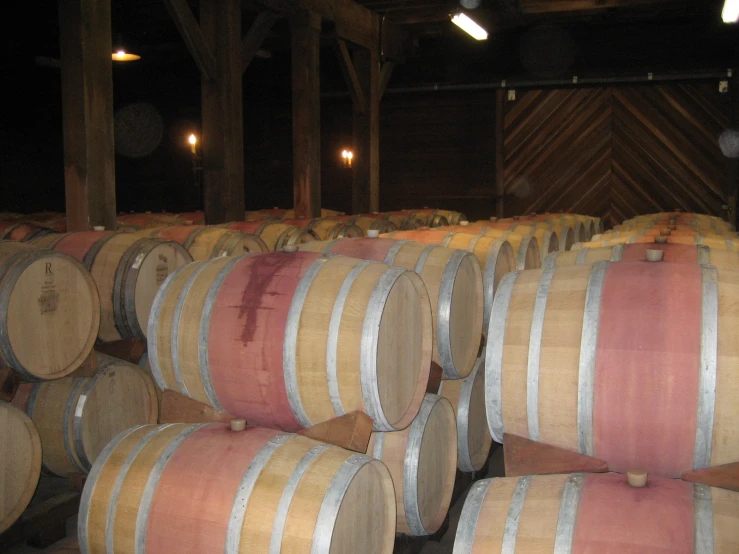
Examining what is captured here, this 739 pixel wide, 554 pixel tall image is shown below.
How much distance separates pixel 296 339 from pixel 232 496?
780 mm

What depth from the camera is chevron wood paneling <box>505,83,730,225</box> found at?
15.2m

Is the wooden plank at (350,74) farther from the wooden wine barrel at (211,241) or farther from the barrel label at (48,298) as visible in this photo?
the barrel label at (48,298)

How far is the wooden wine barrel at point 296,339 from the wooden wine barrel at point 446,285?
480 mm

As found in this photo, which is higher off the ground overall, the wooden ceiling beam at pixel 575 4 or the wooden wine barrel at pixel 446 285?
the wooden ceiling beam at pixel 575 4

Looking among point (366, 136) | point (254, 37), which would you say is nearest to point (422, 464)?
point (254, 37)

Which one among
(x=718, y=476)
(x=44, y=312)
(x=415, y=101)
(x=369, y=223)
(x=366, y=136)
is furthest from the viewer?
(x=415, y=101)

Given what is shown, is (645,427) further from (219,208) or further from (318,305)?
A: (219,208)

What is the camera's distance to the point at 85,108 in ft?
20.2

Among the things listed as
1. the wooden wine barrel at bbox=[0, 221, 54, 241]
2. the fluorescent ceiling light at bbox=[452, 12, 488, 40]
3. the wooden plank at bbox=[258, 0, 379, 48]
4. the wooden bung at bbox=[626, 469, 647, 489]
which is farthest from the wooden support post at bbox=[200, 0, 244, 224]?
the wooden bung at bbox=[626, 469, 647, 489]

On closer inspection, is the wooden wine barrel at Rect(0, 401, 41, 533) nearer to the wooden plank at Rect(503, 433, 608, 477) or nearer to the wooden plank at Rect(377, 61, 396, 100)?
the wooden plank at Rect(503, 433, 608, 477)

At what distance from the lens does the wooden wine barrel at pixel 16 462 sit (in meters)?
3.48

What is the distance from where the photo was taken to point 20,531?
3729mm

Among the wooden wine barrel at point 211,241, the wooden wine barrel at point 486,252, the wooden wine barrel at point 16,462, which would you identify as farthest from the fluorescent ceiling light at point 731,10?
the wooden wine barrel at point 16,462

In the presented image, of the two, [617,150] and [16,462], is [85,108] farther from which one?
[617,150]
